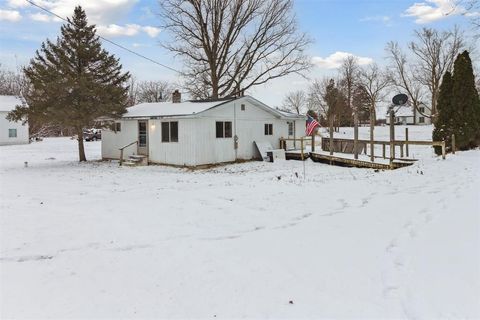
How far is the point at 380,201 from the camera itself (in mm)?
7223

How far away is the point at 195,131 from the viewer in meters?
17.2

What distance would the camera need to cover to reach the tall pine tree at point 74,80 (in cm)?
1689

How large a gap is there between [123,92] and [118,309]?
55.5ft

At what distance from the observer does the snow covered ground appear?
10.8ft

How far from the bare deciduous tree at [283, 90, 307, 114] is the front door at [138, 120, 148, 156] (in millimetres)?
51101

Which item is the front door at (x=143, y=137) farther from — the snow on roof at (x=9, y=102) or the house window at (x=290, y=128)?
the snow on roof at (x=9, y=102)

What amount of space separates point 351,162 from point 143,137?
10.6 meters

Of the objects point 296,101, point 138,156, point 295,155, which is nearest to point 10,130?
point 138,156

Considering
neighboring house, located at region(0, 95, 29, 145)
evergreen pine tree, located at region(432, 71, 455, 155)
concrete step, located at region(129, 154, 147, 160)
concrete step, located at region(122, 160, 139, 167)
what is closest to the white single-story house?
concrete step, located at region(129, 154, 147, 160)

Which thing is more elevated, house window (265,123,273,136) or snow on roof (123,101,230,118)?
snow on roof (123,101,230,118)

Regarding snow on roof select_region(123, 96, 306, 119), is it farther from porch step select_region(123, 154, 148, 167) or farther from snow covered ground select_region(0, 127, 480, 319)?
snow covered ground select_region(0, 127, 480, 319)

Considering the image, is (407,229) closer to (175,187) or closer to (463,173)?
(463,173)

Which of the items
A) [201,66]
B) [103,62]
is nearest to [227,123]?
[103,62]

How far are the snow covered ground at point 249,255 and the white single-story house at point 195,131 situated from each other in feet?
30.1
